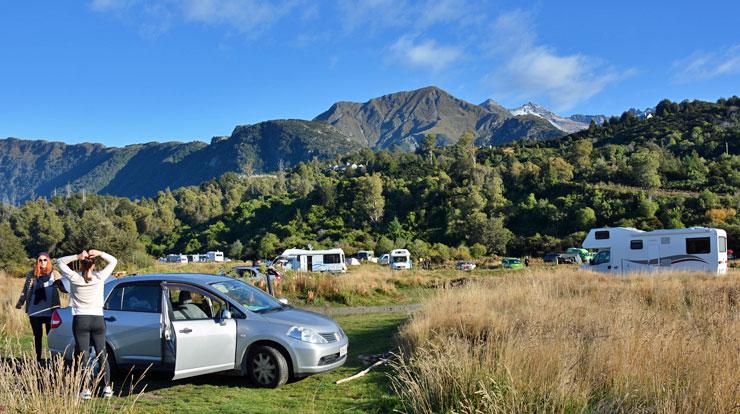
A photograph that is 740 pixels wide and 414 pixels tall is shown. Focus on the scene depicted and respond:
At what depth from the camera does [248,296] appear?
7738mm

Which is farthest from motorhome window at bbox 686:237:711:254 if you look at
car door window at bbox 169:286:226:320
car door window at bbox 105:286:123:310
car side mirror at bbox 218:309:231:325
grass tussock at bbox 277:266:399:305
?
car door window at bbox 105:286:123:310

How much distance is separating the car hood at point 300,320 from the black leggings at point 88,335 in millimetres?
1940

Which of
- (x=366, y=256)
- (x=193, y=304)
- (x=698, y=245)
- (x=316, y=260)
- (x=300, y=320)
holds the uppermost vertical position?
(x=698, y=245)

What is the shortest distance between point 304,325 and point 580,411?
12.3 feet

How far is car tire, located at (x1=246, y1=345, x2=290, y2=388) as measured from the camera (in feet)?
22.4

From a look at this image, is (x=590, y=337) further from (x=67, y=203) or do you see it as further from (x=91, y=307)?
(x=67, y=203)

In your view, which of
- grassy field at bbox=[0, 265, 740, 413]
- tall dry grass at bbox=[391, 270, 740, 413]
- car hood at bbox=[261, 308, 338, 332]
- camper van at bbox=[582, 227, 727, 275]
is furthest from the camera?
camper van at bbox=[582, 227, 727, 275]

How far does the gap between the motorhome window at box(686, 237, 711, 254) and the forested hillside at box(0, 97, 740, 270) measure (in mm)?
25256

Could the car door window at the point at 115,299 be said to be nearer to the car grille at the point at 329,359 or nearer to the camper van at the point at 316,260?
the car grille at the point at 329,359

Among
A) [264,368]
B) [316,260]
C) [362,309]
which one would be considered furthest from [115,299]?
[316,260]

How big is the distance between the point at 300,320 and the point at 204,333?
125 centimetres

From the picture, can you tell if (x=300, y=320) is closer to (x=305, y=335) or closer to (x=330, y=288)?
(x=305, y=335)

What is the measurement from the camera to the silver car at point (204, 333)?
6.82 meters

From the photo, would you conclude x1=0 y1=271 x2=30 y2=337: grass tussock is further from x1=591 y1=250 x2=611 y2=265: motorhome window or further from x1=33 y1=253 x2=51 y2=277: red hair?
x1=591 y1=250 x2=611 y2=265: motorhome window
